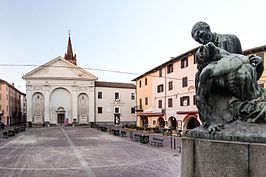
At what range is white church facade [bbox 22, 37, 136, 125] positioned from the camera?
5669cm

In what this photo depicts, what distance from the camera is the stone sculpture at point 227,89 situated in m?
3.13

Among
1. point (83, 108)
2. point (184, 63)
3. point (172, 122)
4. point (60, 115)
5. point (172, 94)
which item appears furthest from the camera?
point (83, 108)

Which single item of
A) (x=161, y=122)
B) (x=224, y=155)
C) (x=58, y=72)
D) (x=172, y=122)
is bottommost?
(x=161, y=122)

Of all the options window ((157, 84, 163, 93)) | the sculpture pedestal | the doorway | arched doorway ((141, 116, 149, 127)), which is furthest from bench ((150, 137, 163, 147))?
the doorway

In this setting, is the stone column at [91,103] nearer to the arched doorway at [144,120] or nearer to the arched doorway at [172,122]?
the arched doorway at [144,120]

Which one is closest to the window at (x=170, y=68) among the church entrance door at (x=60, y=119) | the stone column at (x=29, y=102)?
the church entrance door at (x=60, y=119)

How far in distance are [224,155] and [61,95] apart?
2296 inches

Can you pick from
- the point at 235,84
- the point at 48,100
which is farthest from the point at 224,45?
the point at 48,100

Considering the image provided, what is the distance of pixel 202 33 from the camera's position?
3670mm

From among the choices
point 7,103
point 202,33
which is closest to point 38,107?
point 7,103

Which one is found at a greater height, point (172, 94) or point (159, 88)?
point (159, 88)

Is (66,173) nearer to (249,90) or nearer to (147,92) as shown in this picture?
(249,90)

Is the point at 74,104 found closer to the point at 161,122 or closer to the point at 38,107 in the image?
the point at 38,107

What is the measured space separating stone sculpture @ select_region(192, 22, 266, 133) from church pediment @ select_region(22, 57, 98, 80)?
185 feet
